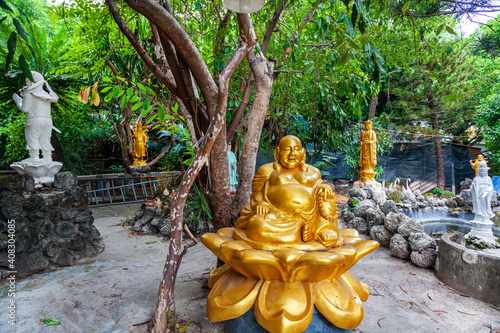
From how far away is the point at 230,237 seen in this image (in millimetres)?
2578

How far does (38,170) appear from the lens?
4406 mm

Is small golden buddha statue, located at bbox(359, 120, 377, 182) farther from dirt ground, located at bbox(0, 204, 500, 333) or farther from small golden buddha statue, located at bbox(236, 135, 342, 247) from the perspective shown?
small golden buddha statue, located at bbox(236, 135, 342, 247)

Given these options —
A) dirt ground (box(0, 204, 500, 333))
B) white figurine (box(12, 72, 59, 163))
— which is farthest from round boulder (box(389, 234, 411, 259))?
white figurine (box(12, 72, 59, 163))

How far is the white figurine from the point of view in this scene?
182 inches

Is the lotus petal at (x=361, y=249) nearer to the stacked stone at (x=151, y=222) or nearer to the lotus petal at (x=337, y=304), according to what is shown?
the lotus petal at (x=337, y=304)

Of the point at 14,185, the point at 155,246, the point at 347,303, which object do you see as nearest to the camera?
the point at 347,303

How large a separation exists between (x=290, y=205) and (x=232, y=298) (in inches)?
35.3

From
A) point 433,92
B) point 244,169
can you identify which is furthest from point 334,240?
point 433,92

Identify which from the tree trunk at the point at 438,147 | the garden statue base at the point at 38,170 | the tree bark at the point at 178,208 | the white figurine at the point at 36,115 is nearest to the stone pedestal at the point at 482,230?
the tree bark at the point at 178,208

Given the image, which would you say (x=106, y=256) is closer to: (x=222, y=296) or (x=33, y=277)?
(x=33, y=277)

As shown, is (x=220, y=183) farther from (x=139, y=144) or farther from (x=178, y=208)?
(x=139, y=144)

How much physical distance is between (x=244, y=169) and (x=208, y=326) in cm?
157

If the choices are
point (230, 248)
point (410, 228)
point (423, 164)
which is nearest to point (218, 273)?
point (230, 248)

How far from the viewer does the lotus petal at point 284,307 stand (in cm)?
203
